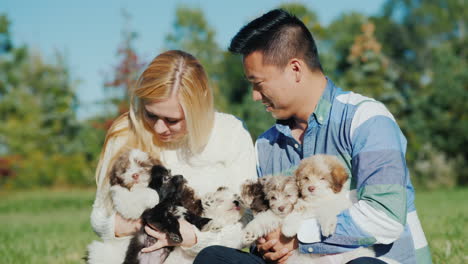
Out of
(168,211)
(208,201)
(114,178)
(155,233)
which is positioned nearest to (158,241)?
(155,233)

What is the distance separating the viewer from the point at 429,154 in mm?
19641

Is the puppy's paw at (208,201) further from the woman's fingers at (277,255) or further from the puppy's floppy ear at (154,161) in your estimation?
the woman's fingers at (277,255)

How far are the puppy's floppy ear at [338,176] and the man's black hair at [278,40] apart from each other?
0.81 metres

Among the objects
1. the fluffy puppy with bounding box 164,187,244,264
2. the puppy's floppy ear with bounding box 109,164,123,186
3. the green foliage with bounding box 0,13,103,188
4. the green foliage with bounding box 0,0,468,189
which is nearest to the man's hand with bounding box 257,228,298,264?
the fluffy puppy with bounding box 164,187,244,264

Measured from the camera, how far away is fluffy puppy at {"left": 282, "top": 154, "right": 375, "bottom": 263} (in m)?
2.90

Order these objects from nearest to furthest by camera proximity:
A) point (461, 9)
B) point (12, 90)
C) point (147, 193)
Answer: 1. point (147, 193)
2. point (12, 90)
3. point (461, 9)

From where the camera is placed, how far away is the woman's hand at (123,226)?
12.1 ft

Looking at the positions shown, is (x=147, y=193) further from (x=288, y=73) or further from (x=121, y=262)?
(x=288, y=73)

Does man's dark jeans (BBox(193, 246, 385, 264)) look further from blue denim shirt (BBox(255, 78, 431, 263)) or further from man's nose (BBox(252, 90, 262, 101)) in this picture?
man's nose (BBox(252, 90, 262, 101))

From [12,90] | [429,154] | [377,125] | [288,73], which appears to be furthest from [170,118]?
[12,90]

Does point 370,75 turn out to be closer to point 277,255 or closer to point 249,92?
point 249,92

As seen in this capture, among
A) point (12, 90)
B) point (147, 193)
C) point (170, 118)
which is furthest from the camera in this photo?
point (12, 90)

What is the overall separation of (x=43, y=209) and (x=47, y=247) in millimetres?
9892

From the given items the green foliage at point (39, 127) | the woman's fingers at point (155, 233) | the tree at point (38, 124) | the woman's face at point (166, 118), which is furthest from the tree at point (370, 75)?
the woman's fingers at point (155, 233)
